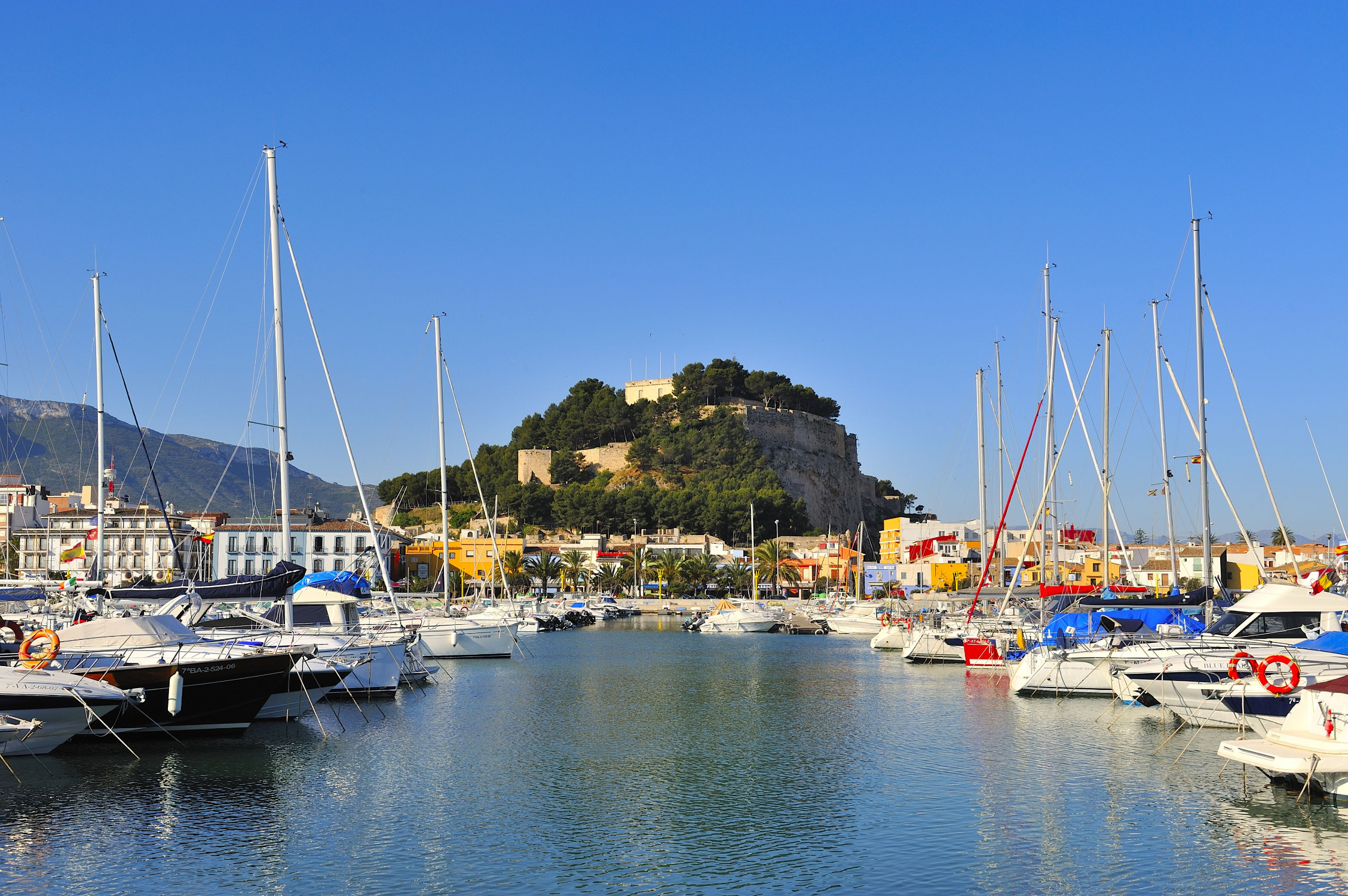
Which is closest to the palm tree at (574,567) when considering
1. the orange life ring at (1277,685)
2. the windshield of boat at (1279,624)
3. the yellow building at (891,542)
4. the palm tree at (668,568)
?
the palm tree at (668,568)

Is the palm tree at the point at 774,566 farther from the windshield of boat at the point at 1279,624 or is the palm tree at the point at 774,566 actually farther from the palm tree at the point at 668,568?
the windshield of boat at the point at 1279,624

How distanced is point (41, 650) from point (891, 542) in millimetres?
91829

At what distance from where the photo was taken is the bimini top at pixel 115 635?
19641 millimetres

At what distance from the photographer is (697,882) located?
1222 centimetres

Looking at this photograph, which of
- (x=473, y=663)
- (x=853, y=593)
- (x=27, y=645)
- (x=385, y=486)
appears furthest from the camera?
(x=385, y=486)

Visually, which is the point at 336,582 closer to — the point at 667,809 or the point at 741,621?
the point at 667,809

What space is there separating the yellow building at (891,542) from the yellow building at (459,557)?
32648 millimetres

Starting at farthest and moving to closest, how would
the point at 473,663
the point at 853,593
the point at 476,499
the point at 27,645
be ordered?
the point at 476,499, the point at 853,593, the point at 473,663, the point at 27,645

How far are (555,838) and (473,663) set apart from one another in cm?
2364

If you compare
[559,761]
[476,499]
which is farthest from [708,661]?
[476,499]

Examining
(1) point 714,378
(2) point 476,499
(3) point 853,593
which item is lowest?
(3) point 853,593

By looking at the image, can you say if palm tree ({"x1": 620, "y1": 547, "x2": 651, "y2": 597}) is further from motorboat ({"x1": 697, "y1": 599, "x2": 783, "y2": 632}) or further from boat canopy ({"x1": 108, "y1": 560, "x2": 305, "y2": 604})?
boat canopy ({"x1": 108, "y1": 560, "x2": 305, "y2": 604})

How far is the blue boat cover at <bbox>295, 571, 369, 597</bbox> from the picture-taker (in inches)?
1172

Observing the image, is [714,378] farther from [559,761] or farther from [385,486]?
[559,761]
